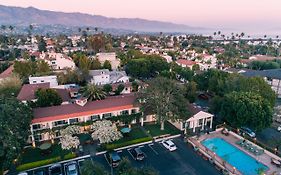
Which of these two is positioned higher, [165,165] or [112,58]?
[112,58]

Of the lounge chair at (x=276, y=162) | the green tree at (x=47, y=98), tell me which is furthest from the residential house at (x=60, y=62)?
the lounge chair at (x=276, y=162)

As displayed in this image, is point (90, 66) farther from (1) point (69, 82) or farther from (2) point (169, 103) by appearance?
(2) point (169, 103)

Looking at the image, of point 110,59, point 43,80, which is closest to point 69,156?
point 43,80

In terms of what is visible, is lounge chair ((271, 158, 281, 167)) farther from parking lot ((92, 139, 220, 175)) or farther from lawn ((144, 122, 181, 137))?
lawn ((144, 122, 181, 137))

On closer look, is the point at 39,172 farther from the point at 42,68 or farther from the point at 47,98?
the point at 42,68

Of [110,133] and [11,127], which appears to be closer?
[11,127]

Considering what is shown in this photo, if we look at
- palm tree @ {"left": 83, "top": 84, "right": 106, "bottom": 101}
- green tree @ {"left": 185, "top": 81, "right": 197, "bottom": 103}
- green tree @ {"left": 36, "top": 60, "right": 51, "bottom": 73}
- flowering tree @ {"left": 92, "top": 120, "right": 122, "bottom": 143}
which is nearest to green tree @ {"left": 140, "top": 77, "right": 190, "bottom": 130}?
flowering tree @ {"left": 92, "top": 120, "right": 122, "bottom": 143}

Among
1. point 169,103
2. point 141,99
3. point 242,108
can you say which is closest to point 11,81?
point 141,99
